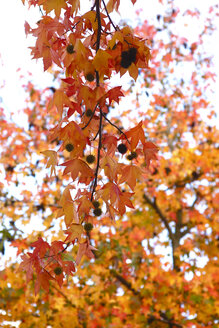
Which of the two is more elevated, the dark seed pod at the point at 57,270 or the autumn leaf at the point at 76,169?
the autumn leaf at the point at 76,169

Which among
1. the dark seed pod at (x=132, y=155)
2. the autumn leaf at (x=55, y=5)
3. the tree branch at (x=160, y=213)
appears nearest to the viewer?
the autumn leaf at (x=55, y=5)

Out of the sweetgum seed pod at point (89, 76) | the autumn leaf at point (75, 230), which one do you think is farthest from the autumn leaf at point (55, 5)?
the autumn leaf at point (75, 230)

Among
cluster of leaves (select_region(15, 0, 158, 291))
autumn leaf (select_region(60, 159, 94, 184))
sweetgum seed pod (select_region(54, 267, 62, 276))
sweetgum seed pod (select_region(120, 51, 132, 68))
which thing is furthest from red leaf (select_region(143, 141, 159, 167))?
sweetgum seed pod (select_region(54, 267, 62, 276))

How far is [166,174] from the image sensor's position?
880 cm

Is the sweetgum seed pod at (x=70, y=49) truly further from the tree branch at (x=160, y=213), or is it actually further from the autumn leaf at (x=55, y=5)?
the tree branch at (x=160, y=213)

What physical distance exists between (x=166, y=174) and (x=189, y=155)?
0.80 m

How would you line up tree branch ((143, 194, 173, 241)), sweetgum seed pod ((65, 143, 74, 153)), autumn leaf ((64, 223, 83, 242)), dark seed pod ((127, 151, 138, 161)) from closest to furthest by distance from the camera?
autumn leaf ((64, 223, 83, 242)) < sweetgum seed pod ((65, 143, 74, 153)) < dark seed pod ((127, 151, 138, 161)) < tree branch ((143, 194, 173, 241))

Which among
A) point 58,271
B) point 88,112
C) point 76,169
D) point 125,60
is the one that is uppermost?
point 125,60

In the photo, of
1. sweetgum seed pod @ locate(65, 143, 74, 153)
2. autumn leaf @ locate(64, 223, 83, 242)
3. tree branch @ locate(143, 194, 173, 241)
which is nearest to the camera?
autumn leaf @ locate(64, 223, 83, 242)

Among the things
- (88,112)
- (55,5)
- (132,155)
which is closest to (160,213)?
(132,155)

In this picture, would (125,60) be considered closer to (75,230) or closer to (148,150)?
(148,150)

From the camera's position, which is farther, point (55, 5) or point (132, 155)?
point (132, 155)

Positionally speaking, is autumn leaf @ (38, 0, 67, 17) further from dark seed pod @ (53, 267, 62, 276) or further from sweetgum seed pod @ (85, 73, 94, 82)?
dark seed pod @ (53, 267, 62, 276)

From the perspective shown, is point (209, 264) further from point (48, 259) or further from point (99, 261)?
point (48, 259)
